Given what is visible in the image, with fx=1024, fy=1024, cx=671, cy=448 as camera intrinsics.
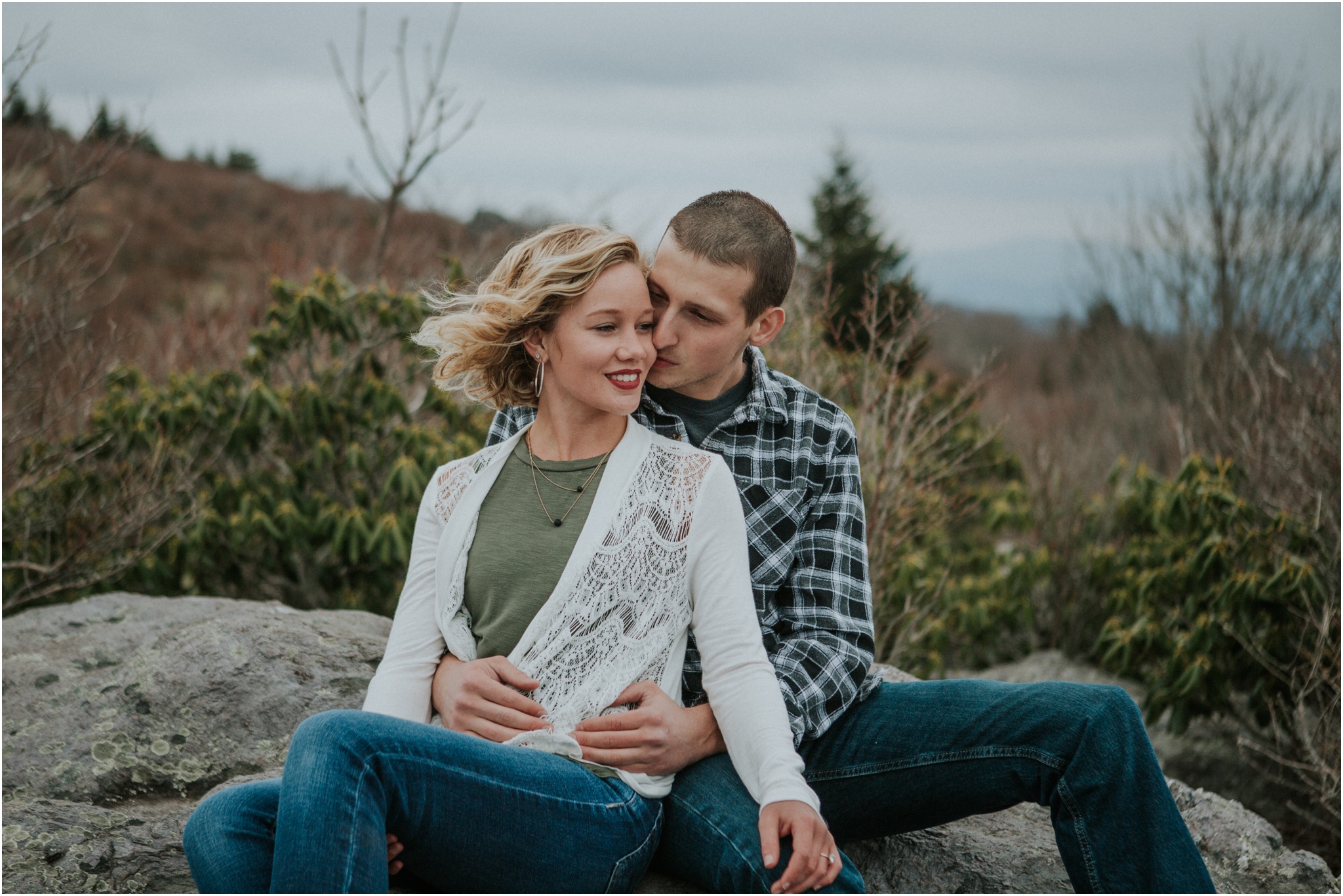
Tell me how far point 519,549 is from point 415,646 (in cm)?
31

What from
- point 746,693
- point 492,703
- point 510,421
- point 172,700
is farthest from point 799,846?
point 172,700

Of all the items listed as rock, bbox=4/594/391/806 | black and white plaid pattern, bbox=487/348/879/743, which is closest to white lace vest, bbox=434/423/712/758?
black and white plaid pattern, bbox=487/348/879/743

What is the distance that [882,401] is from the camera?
5.07 m

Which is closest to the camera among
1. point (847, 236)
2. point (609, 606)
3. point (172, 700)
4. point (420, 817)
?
point (420, 817)

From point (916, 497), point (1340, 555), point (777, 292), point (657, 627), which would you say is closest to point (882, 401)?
point (916, 497)

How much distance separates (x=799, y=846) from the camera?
1.80 m

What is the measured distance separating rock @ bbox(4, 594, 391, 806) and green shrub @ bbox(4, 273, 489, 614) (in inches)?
43.3

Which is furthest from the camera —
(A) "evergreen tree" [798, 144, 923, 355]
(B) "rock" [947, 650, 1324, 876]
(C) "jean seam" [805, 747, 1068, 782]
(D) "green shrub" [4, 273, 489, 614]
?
(A) "evergreen tree" [798, 144, 923, 355]

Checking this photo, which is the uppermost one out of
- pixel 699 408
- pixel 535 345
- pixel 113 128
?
pixel 113 128

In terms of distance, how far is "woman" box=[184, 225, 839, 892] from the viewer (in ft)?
5.80

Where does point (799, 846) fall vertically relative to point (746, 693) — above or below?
below

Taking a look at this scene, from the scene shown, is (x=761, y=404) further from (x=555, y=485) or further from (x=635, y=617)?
(x=635, y=617)

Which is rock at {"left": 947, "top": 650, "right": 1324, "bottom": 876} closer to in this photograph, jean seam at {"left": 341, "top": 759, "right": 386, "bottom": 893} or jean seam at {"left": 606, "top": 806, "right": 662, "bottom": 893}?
jean seam at {"left": 606, "top": 806, "right": 662, "bottom": 893}

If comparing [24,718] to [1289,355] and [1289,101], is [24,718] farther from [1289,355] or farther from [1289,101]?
[1289,101]
